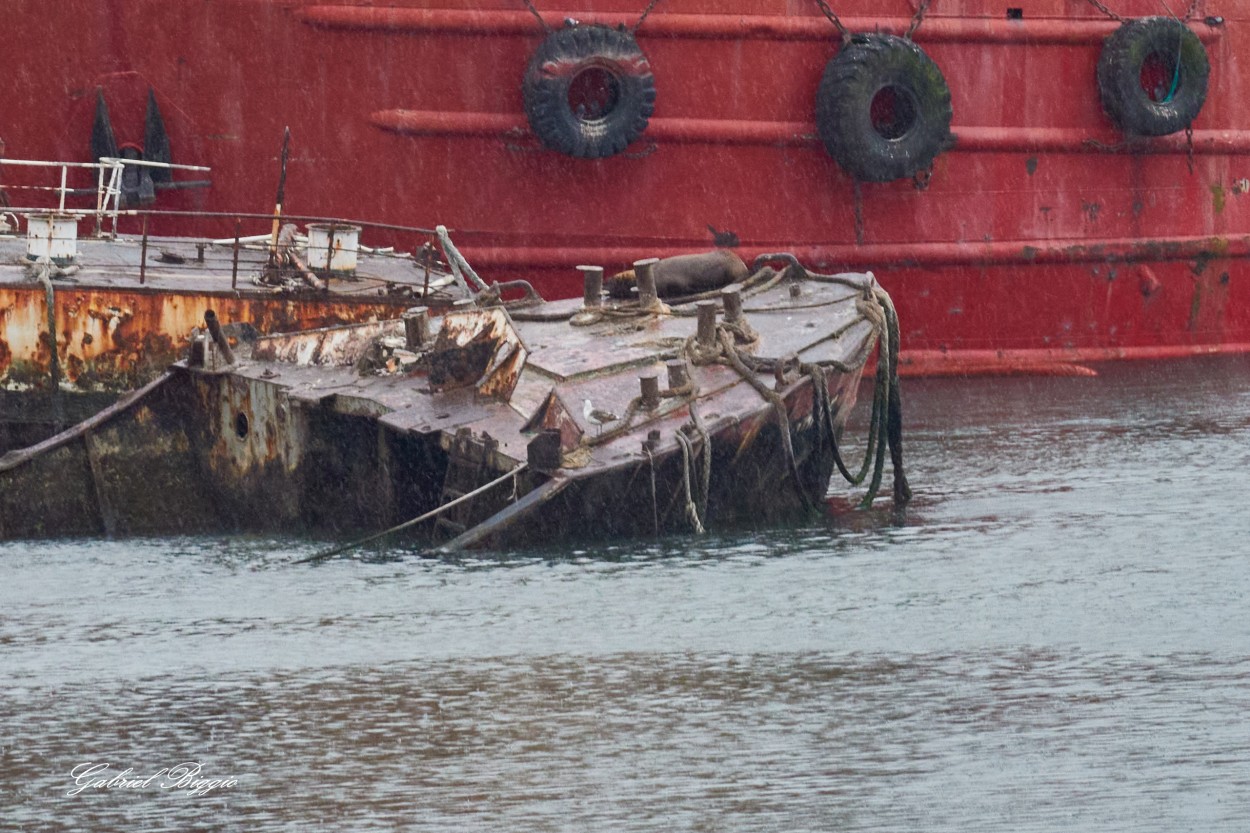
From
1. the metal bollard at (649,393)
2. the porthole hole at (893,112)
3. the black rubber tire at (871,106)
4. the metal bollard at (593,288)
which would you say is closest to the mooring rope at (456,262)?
the metal bollard at (593,288)

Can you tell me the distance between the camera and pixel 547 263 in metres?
16.6

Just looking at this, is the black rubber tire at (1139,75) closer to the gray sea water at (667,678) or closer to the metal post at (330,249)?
the gray sea water at (667,678)

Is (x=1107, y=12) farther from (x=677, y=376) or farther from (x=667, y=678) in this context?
(x=667, y=678)

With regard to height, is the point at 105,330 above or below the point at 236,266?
below

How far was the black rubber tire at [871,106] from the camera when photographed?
16844 mm

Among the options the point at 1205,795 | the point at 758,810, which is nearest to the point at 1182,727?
the point at 1205,795

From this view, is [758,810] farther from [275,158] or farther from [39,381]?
[275,158]

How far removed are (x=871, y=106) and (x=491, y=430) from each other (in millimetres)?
7828

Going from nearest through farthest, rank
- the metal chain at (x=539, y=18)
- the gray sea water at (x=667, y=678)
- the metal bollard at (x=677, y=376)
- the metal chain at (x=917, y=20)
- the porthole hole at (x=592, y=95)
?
the gray sea water at (x=667, y=678)
the metal bollard at (x=677, y=376)
the metal chain at (x=539, y=18)
the porthole hole at (x=592, y=95)
the metal chain at (x=917, y=20)

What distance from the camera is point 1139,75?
17891 mm

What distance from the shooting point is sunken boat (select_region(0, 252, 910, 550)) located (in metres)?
10.3

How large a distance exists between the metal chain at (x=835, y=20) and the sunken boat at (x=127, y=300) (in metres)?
4.66

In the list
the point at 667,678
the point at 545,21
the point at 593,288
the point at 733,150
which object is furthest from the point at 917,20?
the point at 667,678

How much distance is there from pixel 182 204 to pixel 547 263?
293cm
